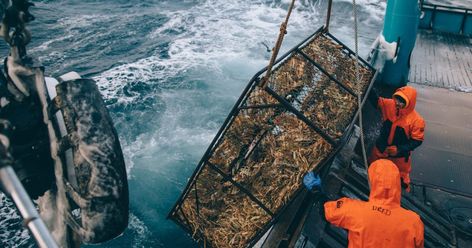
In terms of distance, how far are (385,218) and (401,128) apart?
2.32 meters

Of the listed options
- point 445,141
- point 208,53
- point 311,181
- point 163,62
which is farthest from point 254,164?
point 208,53

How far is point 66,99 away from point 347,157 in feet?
15.6

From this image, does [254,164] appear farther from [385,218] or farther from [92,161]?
[92,161]

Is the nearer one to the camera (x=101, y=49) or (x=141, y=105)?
(x=141, y=105)

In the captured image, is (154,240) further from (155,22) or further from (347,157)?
(155,22)

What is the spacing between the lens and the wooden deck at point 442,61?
1071 cm

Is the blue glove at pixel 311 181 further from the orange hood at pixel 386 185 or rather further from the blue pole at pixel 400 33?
the blue pole at pixel 400 33

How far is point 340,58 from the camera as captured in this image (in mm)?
5844

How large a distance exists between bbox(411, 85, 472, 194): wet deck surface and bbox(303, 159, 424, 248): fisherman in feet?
11.4

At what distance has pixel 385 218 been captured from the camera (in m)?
3.62

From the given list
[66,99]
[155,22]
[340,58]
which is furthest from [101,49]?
[66,99]

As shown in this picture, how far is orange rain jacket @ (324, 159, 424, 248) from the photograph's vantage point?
3.60m

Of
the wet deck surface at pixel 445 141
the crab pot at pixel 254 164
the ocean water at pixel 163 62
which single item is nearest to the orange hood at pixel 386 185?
the crab pot at pixel 254 164

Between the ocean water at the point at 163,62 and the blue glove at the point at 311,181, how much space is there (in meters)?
4.64
